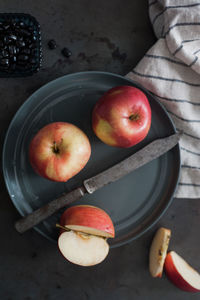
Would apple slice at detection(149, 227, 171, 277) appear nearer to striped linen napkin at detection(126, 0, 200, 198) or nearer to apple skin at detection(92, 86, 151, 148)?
striped linen napkin at detection(126, 0, 200, 198)

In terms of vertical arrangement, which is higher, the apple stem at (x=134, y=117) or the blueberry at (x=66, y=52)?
the blueberry at (x=66, y=52)

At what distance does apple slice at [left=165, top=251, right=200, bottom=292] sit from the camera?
2.76 ft

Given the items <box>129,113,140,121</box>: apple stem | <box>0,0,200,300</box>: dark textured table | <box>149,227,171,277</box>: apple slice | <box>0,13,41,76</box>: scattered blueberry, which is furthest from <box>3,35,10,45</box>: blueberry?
<box>149,227,171,277</box>: apple slice

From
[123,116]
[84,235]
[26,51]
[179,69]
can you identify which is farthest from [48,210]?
[179,69]

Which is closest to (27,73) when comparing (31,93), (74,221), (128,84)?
(31,93)

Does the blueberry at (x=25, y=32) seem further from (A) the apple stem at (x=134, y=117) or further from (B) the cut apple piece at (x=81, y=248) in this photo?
(B) the cut apple piece at (x=81, y=248)

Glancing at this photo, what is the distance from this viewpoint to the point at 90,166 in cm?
83

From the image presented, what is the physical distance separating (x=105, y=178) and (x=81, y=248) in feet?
0.66

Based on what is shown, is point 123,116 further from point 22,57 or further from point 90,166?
point 22,57

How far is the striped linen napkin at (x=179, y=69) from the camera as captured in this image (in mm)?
778

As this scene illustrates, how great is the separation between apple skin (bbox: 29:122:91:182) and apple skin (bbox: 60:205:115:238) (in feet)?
0.37

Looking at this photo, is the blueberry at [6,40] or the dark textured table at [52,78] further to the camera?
the dark textured table at [52,78]

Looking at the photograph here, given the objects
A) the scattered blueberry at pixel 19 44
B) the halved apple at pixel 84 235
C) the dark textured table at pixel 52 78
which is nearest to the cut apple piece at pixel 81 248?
the halved apple at pixel 84 235

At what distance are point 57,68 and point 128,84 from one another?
22 centimetres
